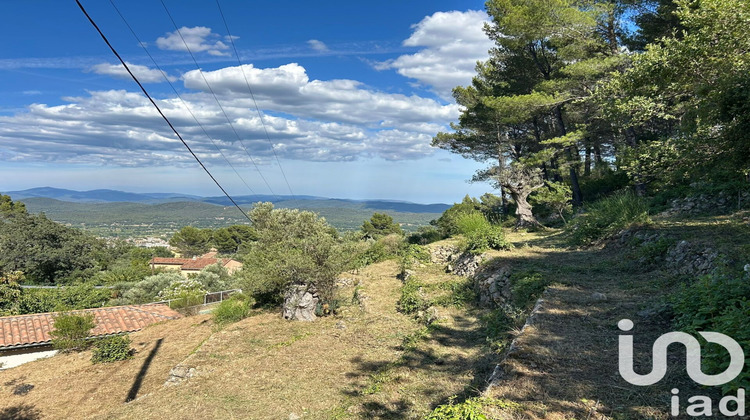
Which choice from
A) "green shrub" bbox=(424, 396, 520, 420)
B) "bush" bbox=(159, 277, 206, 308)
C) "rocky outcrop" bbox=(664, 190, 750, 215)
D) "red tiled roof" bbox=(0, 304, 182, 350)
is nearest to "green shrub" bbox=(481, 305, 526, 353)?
"green shrub" bbox=(424, 396, 520, 420)

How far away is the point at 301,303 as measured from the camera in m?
12.7

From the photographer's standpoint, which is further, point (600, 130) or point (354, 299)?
point (600, 130)

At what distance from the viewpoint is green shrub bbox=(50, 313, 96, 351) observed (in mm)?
13672

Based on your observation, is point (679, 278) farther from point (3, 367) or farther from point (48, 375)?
point (3, 367)

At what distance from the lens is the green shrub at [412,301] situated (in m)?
10.1

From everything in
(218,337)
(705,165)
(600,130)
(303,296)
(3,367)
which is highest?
(600,130)

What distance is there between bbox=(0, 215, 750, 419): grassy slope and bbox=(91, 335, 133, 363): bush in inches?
15.9

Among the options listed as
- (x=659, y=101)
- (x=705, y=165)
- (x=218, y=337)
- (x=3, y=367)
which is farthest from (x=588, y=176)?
(x=3, y=367)

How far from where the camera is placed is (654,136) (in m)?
17.9

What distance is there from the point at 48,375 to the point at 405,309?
11761 millimetres

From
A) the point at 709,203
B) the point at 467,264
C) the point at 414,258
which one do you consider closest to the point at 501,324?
the point at 467,264

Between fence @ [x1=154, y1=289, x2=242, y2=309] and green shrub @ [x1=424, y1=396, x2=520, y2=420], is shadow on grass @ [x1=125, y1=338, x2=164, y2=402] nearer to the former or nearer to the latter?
green shrub @ [x1=424, y1=396, x2=520, y2=420]

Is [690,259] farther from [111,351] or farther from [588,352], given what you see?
[111,351]

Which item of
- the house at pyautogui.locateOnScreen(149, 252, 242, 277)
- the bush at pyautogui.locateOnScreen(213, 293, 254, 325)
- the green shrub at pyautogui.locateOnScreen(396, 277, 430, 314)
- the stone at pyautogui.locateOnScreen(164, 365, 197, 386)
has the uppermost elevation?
the green shrub at pyautogui.locateOnScreen(396, 277, 430, 314)
